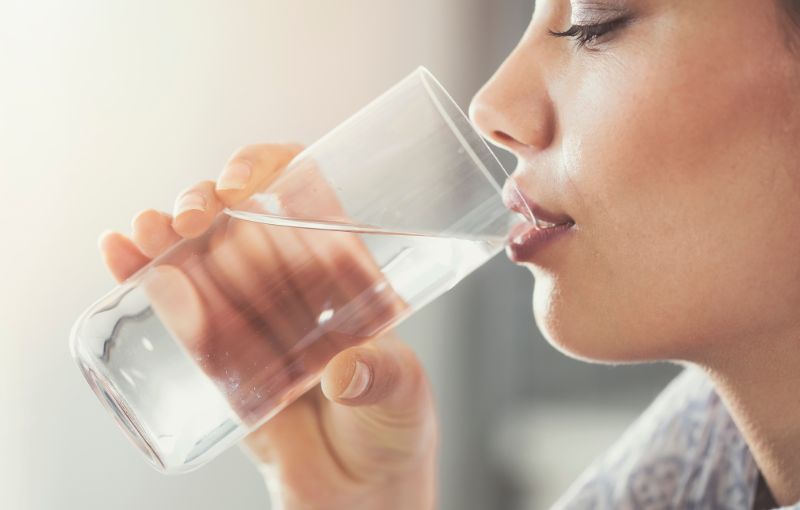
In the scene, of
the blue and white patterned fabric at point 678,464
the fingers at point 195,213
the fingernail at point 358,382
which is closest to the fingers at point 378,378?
the fingernail at point 358,382

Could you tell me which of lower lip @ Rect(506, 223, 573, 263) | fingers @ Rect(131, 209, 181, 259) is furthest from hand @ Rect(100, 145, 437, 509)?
lower lip @ Rect(506, 223, 573, 263)

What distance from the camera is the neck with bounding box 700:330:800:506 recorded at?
0.88 meters

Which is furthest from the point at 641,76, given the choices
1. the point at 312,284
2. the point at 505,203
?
the point at 312,284

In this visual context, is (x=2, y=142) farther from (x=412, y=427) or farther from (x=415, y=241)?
(x=415, y=241)

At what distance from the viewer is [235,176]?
34.8 inches

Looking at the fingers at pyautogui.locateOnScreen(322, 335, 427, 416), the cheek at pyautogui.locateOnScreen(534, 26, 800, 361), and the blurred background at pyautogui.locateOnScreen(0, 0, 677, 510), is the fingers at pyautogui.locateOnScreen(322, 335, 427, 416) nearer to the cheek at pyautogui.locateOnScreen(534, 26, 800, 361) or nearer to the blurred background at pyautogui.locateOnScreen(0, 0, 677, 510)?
the cheek at pyautogui.locateOnScreen(534, 26, 800, 361)

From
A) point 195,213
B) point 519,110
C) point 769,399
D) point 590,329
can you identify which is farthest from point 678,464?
point 195,213

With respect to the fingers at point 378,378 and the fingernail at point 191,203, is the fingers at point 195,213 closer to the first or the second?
the fingernail at point 191,203

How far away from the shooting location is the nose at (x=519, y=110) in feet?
2.71

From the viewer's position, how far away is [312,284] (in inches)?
29.6

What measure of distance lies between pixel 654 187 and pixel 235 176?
1.15ft

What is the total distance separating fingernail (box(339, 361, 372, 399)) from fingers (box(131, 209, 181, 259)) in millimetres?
193

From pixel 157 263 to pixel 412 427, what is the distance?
1.15ft

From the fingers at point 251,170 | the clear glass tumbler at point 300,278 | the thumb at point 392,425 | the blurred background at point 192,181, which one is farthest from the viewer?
the blurred background at point 192,181
